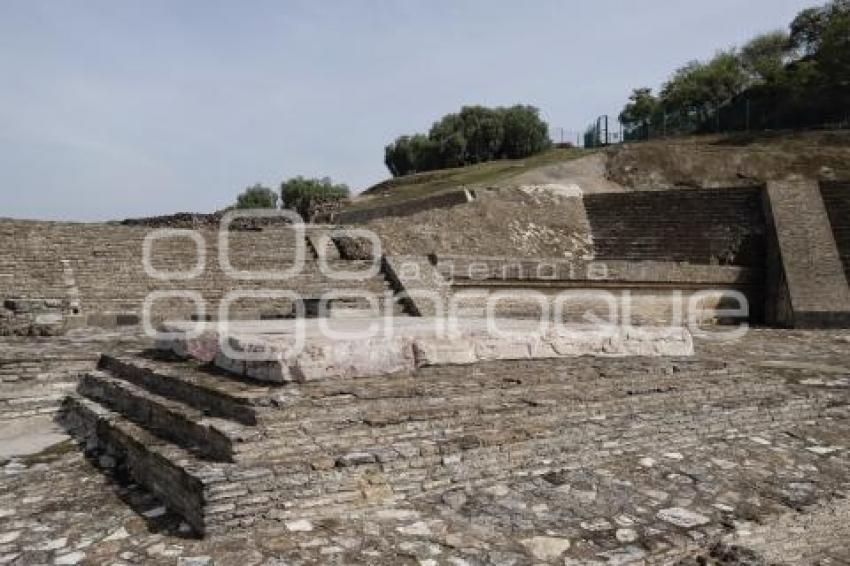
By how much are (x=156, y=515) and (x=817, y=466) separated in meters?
3.91

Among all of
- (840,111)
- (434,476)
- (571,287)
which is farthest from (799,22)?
(434,476)

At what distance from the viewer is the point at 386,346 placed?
4.60m

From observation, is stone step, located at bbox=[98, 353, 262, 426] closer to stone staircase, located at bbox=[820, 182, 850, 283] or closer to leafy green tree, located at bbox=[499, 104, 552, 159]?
stone staircase, located at bbox=[820, 182, 850, 283]

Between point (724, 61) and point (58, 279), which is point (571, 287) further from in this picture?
point (724, 61)

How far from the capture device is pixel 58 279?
9.72 metres

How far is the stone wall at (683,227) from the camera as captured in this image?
49.5 feet

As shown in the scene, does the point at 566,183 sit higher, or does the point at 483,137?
the point at 483,137

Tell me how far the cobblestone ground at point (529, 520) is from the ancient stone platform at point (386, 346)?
890 mm

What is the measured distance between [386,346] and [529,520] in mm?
1425

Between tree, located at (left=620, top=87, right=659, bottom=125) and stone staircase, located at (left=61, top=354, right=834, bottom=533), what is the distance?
36.1 meters

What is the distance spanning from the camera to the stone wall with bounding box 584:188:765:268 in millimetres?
15078

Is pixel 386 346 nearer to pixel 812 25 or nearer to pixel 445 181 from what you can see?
pixel 445 181

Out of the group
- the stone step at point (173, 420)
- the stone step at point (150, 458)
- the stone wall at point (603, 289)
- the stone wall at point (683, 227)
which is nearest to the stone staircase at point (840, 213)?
the stone wall at point (683, 227)

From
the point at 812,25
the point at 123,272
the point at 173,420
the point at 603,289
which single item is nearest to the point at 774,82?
the point at 812,25
